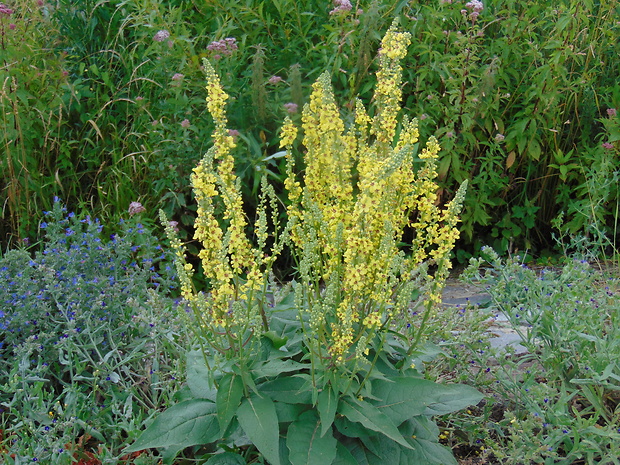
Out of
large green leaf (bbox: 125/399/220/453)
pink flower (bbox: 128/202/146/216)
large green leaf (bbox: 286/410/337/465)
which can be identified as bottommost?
pink flower (bbox: 128/202/146/216)

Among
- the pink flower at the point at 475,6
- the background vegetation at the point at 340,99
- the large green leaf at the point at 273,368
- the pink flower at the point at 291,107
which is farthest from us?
the background vegetation at the point at 340,99

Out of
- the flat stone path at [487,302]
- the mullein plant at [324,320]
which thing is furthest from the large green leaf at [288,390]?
the flat stone path at [487,302]

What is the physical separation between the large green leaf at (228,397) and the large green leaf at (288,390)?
13 cm

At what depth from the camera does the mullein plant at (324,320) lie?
7.04 ft

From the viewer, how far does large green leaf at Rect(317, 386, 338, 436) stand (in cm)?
210

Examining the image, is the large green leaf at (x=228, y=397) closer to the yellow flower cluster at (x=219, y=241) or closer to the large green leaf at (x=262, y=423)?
the large green leaf at (x=262, y=423)

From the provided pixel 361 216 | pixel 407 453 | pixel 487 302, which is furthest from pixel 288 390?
pixel 487 302

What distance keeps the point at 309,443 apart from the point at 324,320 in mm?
408

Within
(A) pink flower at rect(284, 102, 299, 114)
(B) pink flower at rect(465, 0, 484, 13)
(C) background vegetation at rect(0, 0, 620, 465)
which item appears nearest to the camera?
(C) background vegetation at rect(0, 0, 620, 465)

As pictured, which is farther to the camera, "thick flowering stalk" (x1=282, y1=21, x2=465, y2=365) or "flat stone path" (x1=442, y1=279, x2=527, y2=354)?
"flat stone path" (x1=442, y1=279, x2=527, y2=354)

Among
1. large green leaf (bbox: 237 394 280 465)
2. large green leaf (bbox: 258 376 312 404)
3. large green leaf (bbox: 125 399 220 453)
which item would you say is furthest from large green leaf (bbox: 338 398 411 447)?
large green leaf (bbox: 125 399 220 453)

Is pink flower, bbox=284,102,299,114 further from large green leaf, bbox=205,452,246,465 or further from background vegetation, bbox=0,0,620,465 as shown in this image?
large green leaf, bbox=205,452,246,465

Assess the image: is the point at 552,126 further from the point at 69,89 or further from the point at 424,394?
the point at 69,89

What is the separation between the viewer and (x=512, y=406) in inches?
120
